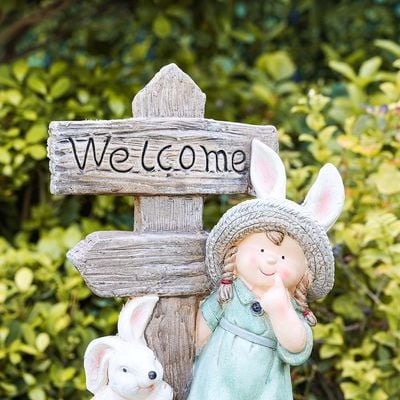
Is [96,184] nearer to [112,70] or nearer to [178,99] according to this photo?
[178,99]

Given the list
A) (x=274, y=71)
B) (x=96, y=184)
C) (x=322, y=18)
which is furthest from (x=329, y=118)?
(x=96, y=184)

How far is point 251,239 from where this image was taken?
8.05ft

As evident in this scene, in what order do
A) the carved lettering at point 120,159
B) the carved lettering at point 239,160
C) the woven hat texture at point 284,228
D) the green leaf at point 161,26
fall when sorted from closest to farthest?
1. the woven hat texture at point 284,228
2. the carved lettering at point 120,159
3. the carved lettering at point 239,160
4. the green leaf at point 161,26

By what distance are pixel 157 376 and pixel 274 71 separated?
2.21m

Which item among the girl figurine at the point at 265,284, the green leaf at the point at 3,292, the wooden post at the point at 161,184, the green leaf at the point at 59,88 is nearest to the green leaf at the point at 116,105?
the green leaf at the point at 59,88

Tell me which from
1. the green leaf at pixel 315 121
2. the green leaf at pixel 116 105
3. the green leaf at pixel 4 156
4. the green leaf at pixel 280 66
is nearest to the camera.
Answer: the green leaf at pixel 315 121

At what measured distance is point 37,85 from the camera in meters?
3.78

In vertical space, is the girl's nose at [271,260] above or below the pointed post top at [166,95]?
below

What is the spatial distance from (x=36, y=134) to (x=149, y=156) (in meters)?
1.24

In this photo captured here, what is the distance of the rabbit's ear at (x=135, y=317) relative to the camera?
2486 millimetres

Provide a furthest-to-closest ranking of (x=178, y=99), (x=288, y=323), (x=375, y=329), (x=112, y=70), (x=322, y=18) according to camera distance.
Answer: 1. (x=322, y=18)
2. (x=112, y=70)
3. (x=375, y=329)
4. (x=178, y=99)
5. (x=288, y=323)

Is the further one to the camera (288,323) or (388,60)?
(388,60)

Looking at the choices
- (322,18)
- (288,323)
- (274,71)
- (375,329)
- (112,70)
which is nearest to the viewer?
(288,323)

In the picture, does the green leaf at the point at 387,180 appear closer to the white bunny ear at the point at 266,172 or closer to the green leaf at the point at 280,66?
the white bunny ear at the point at 266,172
